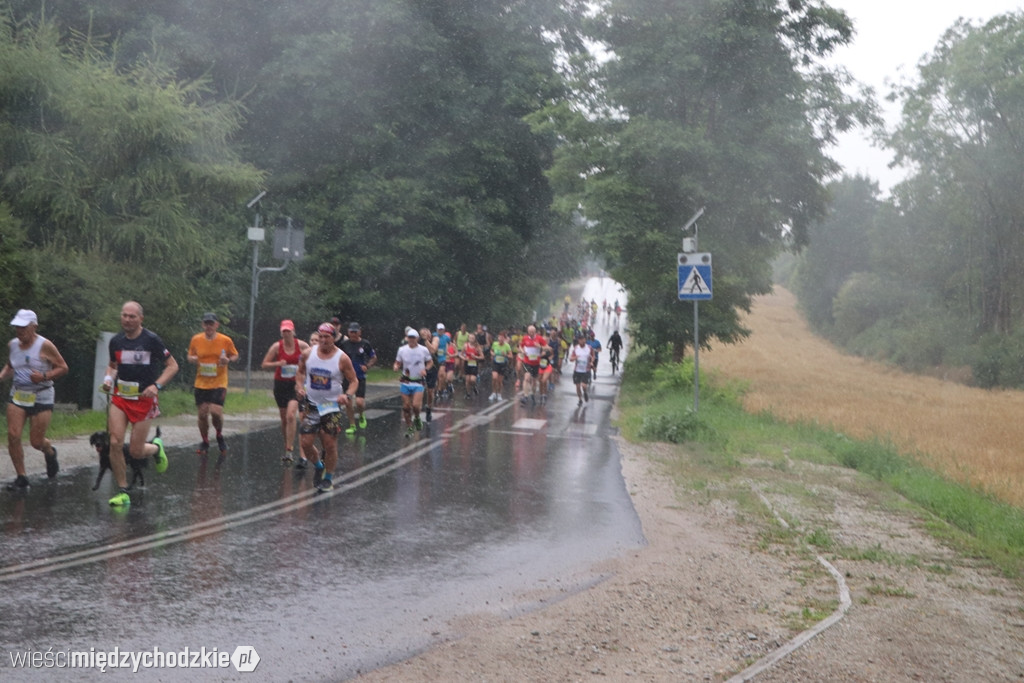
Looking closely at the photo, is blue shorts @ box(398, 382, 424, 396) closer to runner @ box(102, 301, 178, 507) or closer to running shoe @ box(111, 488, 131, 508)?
runner @ box(102, 301, 178, 507)

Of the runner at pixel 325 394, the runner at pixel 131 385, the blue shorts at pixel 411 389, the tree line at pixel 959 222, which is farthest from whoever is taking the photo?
the tree line at pixel 959 222

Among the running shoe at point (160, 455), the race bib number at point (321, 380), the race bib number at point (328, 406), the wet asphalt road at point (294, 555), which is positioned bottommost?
the wet asphalt road at point (294, 555)

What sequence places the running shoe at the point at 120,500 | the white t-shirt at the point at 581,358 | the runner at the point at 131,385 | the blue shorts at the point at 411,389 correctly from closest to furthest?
the running shoe at the point at 120,500
the runner at the point at 131,385
the blue shorts at the point at 411,389
the white t-shirt at the point at 581,358

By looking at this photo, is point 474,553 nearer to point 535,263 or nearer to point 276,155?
point 276,155

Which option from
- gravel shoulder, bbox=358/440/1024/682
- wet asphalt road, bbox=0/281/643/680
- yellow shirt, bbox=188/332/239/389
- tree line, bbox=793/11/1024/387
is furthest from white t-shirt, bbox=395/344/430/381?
tree line, bbox=793/11/1024/387

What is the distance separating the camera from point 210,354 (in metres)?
13.5

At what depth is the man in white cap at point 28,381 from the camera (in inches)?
411

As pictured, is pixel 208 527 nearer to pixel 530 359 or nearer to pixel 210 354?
pixel 210 354

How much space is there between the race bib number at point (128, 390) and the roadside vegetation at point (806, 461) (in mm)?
6010

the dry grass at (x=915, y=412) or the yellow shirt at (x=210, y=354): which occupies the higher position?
the yellow shirt at (x=210, y=354)

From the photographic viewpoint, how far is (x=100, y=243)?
1992 cm

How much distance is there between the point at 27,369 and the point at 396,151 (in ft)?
94.5

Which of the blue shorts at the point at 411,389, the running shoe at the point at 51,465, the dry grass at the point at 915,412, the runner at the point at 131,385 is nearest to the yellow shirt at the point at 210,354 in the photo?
the running shoe at the point at 51,465

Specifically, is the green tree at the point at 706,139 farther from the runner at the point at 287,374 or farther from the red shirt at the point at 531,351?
the runner at the point at 287,374
